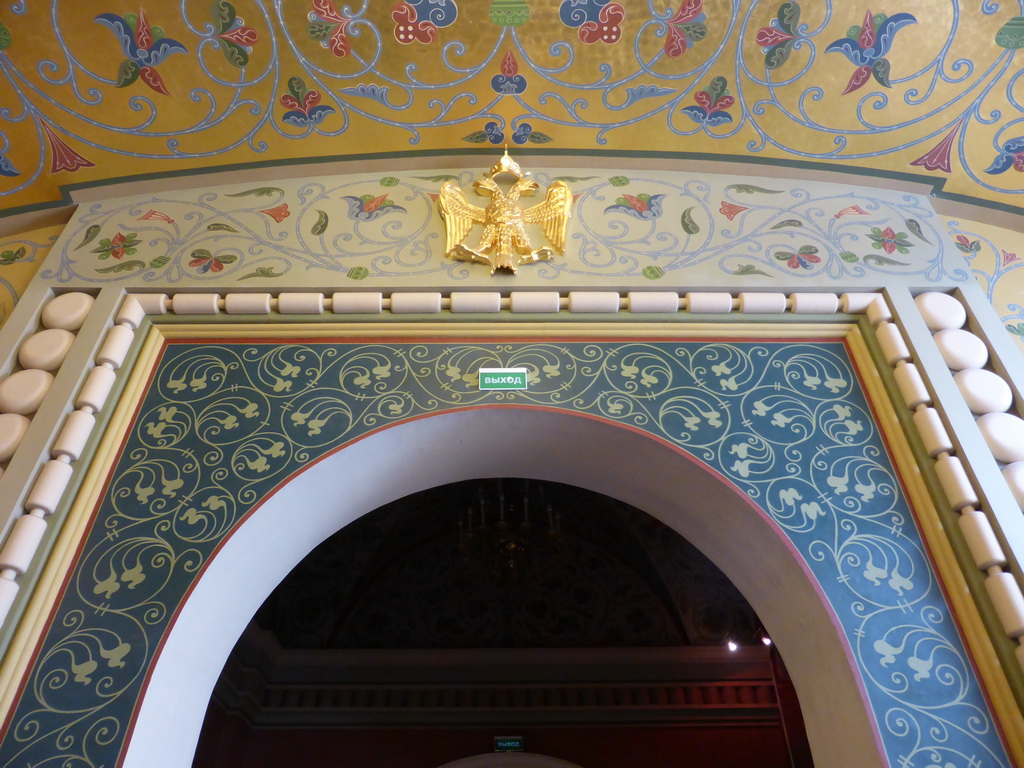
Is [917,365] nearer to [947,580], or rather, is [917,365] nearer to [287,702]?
[947,580]

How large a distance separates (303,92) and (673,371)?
1.86 m

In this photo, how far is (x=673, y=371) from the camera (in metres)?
3.00

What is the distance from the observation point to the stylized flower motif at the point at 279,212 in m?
3.37

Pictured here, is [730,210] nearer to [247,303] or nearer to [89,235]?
[247,303]

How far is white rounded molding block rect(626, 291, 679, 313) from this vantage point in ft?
10.1

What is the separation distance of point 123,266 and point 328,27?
4.02 ft

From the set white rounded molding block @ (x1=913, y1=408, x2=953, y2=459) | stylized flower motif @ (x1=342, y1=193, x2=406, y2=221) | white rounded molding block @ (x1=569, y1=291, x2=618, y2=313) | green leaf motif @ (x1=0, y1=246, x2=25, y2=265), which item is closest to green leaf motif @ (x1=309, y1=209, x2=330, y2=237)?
stylized flower motif @ (x1=342, y1=193, x2=406, y2=221)

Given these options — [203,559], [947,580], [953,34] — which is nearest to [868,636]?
[947,580]

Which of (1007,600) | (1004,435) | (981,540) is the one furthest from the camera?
(1004,435)

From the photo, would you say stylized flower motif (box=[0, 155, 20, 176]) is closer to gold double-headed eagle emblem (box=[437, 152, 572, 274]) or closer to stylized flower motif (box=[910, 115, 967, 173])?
gold double-headed eagle emblem (box=[437, 152, 572, 274])

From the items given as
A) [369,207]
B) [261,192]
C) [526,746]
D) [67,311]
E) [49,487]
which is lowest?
[49,487]

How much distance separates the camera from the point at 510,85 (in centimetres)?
332

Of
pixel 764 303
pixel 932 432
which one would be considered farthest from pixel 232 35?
pixel 932 432

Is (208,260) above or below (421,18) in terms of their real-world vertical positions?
below
